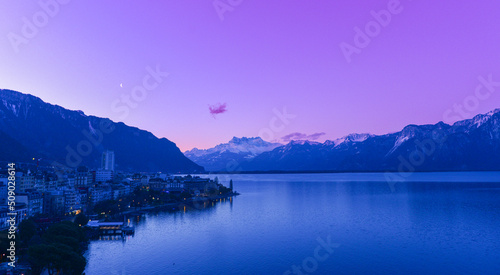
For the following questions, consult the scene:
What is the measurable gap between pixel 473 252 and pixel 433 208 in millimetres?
47386

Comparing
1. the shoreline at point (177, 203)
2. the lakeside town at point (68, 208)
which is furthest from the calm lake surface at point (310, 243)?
the shoreline at point (177, 203)

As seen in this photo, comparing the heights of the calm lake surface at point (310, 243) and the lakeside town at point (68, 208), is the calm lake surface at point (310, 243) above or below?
below

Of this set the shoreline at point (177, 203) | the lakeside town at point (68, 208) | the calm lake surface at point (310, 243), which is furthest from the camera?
the shoreline at point (177, 203)

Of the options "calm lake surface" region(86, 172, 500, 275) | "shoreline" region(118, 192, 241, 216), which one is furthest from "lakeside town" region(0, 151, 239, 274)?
"calm lake surface" region(86, 172, 500, 275)

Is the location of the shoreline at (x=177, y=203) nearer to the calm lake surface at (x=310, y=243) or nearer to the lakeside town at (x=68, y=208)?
the lakeside town at (x=68, y=208)

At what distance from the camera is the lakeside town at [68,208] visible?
122ft

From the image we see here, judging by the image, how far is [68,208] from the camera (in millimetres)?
79812

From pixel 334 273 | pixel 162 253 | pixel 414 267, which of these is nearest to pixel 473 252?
pixel 414 267

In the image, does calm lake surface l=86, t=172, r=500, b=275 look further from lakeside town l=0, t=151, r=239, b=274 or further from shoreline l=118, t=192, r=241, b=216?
shoreline l=118, t=192, r=241, b=216

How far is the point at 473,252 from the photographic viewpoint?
48000 millimetres

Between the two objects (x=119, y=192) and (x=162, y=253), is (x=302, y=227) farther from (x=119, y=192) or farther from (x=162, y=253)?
(x=119, y=192)

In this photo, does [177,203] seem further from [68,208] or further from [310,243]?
[310,243]

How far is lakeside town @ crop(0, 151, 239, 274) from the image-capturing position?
37.2 metres

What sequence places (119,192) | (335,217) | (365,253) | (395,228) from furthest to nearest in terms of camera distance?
(119,192) < (335,217) < (395,228) < (365,253)
